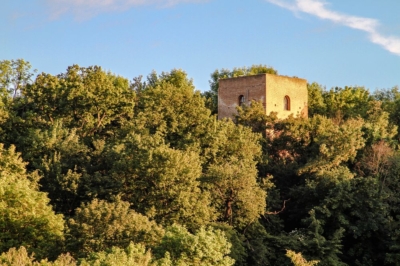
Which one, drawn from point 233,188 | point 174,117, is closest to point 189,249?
point 233,188

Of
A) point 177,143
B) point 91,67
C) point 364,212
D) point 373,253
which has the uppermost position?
point 91,67

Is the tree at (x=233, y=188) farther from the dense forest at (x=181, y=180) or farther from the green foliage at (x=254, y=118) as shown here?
the green foliage at (x=254, y=118)

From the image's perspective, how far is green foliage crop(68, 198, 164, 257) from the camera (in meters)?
19.1

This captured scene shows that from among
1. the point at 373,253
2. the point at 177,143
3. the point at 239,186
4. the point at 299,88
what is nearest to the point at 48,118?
the point at 177,143

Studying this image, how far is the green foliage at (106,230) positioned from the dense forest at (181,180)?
0.14ft

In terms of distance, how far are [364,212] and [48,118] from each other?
1593cm

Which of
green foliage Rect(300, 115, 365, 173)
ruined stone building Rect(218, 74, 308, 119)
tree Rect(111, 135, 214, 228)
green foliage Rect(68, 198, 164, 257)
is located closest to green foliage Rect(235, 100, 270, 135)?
ruined stone building Rect(218, 74, 308, 119)

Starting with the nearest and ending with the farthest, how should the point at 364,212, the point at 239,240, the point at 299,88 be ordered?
the point at 239,240 < the point at 364,212 < the point at 299,88

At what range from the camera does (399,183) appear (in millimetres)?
28422

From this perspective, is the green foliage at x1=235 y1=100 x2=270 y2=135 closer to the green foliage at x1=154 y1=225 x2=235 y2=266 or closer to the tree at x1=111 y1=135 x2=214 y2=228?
the tree at x1=111 y1=135 x2=214 y2=228

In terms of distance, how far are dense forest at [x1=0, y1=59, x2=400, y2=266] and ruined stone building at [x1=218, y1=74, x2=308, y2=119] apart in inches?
53.8

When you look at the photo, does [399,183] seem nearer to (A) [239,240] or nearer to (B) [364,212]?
(B) [364,212]

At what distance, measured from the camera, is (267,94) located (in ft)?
109

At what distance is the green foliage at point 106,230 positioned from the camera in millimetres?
19062
